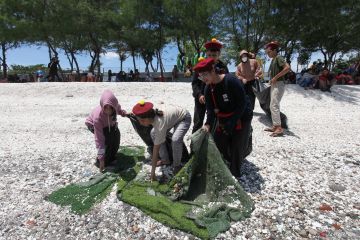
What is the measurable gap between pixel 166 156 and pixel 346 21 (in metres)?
17.6

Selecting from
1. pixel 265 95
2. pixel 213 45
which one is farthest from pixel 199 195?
pixel 265 95

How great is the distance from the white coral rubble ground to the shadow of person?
0.02 metres

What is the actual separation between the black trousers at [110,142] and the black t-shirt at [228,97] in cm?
177

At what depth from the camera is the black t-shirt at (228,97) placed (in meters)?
4.18

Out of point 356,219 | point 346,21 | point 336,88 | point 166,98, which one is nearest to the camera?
point 356,219

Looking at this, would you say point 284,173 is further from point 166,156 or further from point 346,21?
point 346,21

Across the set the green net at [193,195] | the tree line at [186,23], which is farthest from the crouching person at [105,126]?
the tree line at [186,23]

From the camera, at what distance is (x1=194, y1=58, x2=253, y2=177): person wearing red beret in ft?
13.6

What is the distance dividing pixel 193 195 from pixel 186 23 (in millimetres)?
18333

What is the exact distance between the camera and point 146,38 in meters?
22.1

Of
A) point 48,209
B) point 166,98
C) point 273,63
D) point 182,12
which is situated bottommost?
point 48,209

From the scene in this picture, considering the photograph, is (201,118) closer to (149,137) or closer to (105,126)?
(149,137)

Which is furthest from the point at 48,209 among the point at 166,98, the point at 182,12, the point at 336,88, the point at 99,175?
the point at 182,12

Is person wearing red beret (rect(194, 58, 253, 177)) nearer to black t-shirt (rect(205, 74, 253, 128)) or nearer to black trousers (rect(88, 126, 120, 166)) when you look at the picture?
black t-shirt (rect(205, 74, 253, 128))
